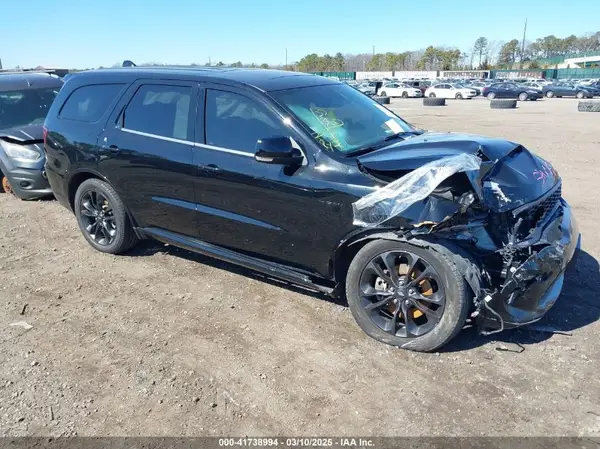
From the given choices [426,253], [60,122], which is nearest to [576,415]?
[426,253]

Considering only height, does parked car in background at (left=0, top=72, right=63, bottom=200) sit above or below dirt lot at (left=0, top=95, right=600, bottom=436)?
above

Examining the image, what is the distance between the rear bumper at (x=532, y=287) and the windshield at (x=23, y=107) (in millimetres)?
7655

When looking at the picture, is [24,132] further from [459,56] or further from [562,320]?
[459,56]

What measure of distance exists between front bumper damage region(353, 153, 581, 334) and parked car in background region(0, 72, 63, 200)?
5.83 metres

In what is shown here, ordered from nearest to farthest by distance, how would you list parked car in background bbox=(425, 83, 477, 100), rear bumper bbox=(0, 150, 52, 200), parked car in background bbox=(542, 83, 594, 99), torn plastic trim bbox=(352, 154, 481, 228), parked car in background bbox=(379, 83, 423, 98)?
torn plastic trim bbox=(352, 154, 481, 228) → rear bumper bbox=(0, 150, 52, 200) → parked car in background bbox=(542, 83, 594, 99) → parked car in background bbox=(425, 83, 477, 100) → parked car in background bbox=(379, 83, 423, 98)

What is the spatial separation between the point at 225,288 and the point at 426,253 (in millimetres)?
2019

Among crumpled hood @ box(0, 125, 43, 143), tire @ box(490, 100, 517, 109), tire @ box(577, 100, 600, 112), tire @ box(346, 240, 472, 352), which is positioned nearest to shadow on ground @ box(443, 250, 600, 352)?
tire @ box(346, 240, 472, 352)

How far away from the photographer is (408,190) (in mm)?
3150

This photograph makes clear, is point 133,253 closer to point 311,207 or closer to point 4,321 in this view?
point 4,321

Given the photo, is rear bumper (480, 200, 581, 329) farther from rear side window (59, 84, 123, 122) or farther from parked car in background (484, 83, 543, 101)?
parked car in background (484, 83, 543, 101)

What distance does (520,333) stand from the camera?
3.62 meters

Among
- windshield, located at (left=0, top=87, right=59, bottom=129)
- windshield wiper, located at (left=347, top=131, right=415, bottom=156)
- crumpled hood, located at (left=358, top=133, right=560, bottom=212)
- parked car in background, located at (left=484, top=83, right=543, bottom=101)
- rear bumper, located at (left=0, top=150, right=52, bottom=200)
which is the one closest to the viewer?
crumpled hood, located at (left=358, top=133, right=560, bottom=212)

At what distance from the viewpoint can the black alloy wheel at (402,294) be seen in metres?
3.29

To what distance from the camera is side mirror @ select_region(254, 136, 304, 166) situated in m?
3.49
